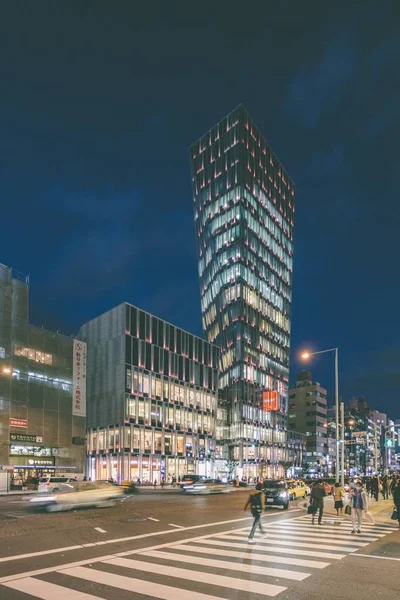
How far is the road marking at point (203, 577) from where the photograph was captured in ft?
34.5

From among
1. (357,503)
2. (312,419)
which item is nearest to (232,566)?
(357,503)

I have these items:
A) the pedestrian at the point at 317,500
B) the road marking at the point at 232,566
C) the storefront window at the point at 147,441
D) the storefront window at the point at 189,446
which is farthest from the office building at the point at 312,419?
the road marking at the point at 232,566

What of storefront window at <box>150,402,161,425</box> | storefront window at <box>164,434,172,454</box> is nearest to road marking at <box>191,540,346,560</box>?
storefront window at <box>150,402,161,425</box>

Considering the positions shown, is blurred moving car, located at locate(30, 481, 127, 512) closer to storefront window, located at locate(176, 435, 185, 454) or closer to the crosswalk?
the crosswalk

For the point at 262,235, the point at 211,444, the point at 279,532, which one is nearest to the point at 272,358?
the point at 262,235

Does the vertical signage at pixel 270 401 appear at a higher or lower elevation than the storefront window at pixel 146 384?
lower

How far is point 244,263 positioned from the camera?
12400cm

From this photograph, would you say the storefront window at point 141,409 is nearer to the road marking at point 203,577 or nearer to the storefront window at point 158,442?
the storefront window at point 158,442

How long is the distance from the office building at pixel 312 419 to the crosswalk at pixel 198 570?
15028cm

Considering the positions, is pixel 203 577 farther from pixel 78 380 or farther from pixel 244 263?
pixel 244 263

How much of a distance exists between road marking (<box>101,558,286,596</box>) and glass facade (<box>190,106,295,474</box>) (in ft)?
331

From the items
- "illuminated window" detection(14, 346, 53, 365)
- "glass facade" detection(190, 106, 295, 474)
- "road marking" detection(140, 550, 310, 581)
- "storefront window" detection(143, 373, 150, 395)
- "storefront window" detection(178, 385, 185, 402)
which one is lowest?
"road marking" detection(140, 550, 310, 581)

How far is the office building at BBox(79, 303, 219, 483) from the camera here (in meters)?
77.9

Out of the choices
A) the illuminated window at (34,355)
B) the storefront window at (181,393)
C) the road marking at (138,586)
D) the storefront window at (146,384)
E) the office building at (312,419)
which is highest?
the illuminated window at (34,355)
